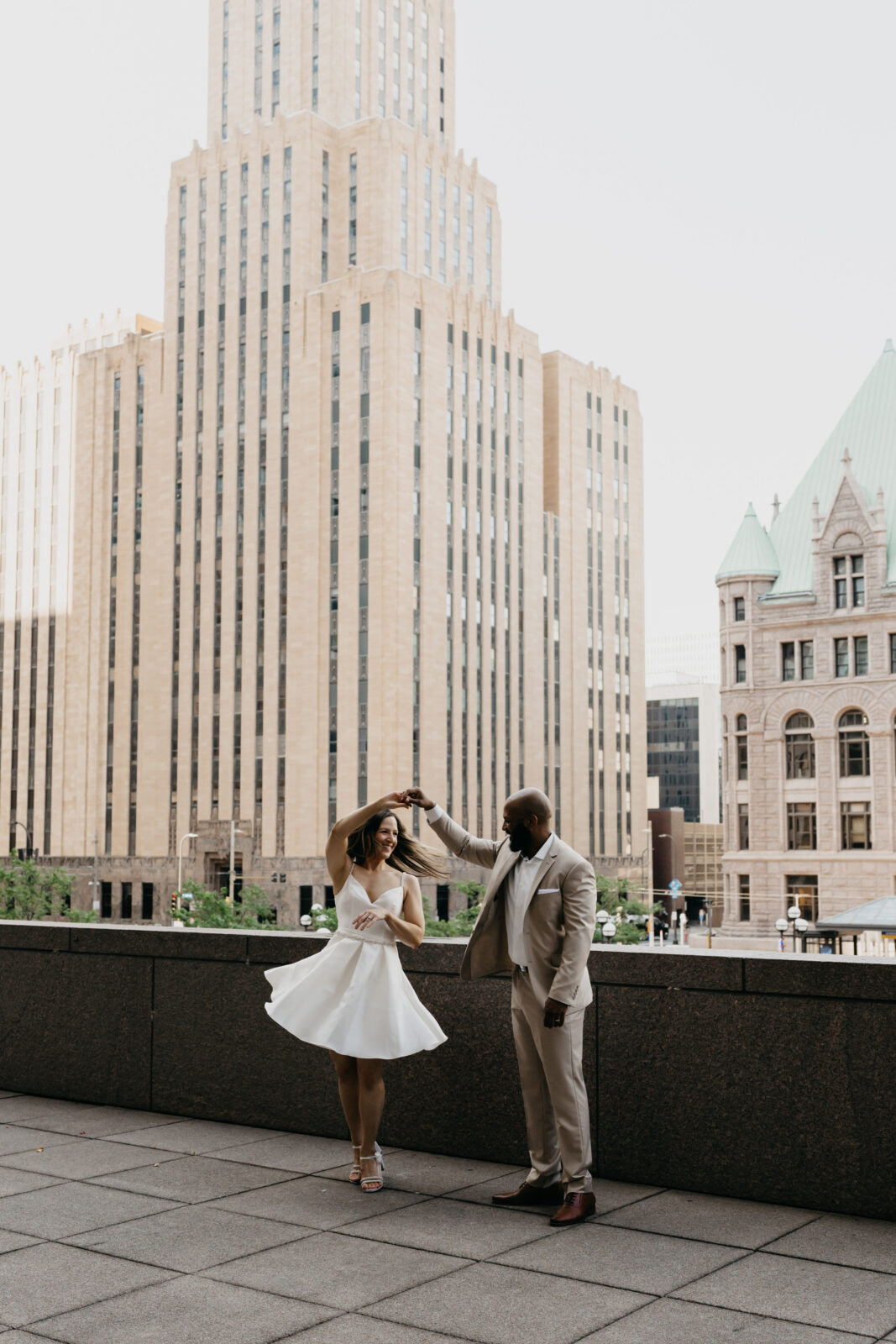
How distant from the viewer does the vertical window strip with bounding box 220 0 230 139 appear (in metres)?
102

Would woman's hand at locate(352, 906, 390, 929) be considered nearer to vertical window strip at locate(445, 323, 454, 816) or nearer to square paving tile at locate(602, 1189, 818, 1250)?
square paving tile at locate(602, 1189, 818, 1250)

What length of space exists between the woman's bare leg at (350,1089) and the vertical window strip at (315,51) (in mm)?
100609

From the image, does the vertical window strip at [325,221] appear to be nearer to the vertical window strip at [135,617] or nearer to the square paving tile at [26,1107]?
the vertical window strip at [135,617]

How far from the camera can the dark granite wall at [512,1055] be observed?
275 inches

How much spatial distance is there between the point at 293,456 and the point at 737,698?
3406cm

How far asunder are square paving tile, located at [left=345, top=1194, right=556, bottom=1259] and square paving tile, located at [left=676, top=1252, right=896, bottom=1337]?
3.28ft

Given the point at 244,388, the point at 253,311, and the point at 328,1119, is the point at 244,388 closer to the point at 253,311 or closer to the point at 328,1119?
the point at 253,311

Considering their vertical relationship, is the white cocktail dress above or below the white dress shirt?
below

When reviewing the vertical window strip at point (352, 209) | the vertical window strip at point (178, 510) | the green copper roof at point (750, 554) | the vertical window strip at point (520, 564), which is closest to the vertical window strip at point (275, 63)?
the vertical window strip at point (352, 209)

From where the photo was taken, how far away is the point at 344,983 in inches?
290

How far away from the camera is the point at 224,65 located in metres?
102

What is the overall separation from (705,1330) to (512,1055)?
2944mm

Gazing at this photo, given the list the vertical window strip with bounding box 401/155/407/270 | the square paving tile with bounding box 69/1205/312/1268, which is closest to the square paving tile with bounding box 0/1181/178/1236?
the square paving tile with bounding box 69/1205/312/1268

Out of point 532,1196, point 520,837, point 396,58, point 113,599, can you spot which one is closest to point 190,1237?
point 532,1196
